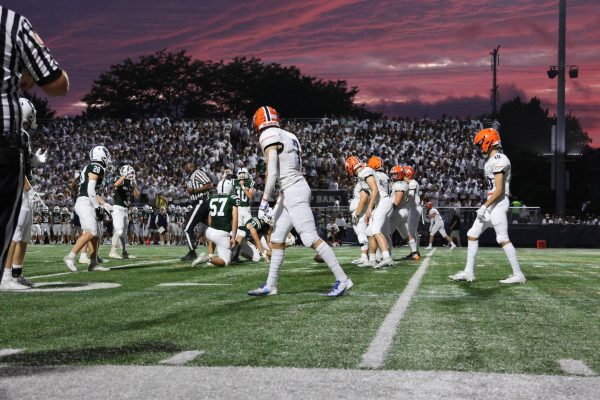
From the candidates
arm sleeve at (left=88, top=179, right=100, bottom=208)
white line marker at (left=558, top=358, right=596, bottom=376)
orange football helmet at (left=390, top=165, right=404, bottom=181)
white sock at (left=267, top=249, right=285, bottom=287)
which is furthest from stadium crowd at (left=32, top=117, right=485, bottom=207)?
white line marker at (left=558, top=358, right=596, bottom=376)

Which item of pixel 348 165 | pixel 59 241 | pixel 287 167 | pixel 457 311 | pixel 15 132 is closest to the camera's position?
pixel 15 132

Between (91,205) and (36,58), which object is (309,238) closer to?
(36,58)

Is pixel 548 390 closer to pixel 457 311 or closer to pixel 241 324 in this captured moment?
pixel 241 324

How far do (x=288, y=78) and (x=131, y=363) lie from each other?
77.3 meters

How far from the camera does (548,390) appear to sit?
13.0ft

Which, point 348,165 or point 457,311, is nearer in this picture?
point 457,311

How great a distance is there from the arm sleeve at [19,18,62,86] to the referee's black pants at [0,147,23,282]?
431mm

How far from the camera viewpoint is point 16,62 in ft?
12.8

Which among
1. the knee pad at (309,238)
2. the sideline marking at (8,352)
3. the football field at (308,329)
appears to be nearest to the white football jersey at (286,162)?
the knee pad at (309,238)

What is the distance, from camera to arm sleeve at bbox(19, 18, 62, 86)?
12.7 feet

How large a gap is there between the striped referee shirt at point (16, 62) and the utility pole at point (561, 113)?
3337 centimetres

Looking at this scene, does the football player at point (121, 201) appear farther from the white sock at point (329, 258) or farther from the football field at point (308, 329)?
the white sock at point (329, 258)

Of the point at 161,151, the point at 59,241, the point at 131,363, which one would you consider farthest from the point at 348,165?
the point at 161,151

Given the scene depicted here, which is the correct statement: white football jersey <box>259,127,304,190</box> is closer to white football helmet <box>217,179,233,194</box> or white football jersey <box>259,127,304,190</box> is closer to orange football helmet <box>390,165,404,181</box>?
white football helmet <box>217,179,233,194</box>
